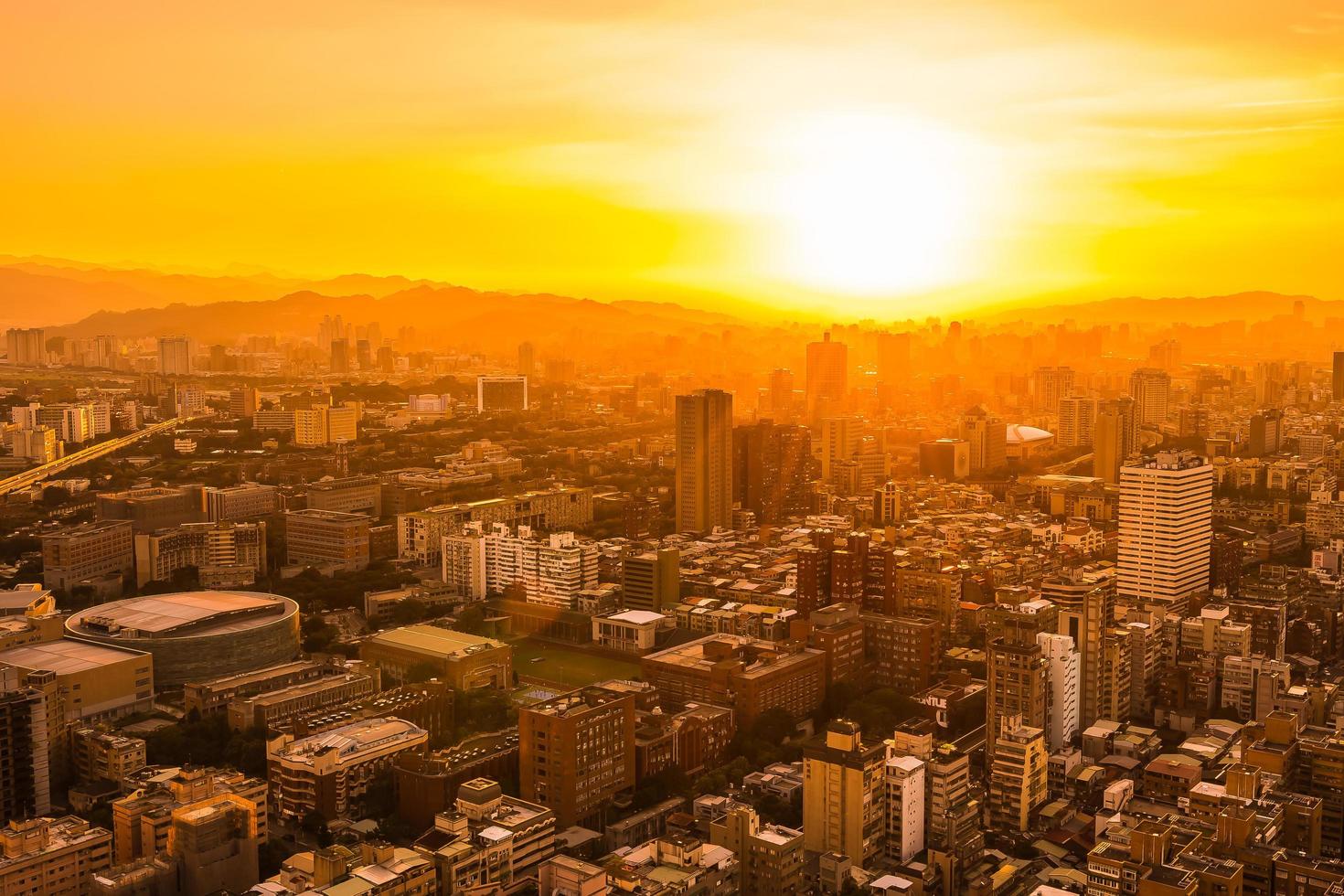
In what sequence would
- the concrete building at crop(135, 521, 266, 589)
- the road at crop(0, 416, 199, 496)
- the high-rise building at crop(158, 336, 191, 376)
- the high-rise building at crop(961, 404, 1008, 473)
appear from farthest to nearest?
the high-rise building at crop(158, 336, 191, 376), the high-rise building at crop(961, 404, 1008, 473), the road at crop(0, 416, 199, 496), the concrete building at crop(135, 521, 266, 589)

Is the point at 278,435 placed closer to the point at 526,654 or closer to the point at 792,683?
the point at 526,654

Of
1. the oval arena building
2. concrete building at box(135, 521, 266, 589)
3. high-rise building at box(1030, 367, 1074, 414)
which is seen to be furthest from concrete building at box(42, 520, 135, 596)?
high-rise building at box(1030, 367, 1074, 414)

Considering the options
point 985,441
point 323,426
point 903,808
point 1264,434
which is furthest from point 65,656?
point 1264,434

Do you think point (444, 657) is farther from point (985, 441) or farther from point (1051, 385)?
point (1051, 385)

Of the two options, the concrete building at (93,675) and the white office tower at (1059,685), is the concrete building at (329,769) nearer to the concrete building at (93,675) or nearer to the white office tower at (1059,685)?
the concrete building at (93,675)

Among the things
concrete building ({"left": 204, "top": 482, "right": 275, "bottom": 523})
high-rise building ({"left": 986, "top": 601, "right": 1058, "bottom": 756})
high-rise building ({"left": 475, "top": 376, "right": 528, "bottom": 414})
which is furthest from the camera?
high-rise building ({"left": 475, "top": 376, "right": 528, "bottom": 414})

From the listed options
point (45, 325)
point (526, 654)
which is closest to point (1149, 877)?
point (526, 654)

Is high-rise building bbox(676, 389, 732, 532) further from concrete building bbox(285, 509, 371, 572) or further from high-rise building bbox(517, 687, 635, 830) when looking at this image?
high-rise building bbox(517, 687, 635, 830)
